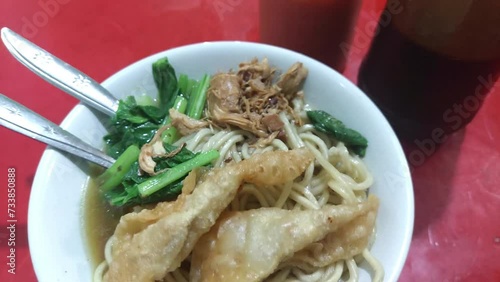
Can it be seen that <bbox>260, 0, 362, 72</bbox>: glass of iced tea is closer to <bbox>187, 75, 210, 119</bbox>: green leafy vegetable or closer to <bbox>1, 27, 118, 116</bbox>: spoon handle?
<bbox>187, 75, 210, 119</bbox>: green leafy vegetable

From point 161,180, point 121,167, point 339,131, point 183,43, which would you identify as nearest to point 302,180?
point 339,131

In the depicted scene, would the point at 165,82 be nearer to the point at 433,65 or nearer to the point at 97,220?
the point at 97,220

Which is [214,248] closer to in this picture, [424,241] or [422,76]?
[424,241]

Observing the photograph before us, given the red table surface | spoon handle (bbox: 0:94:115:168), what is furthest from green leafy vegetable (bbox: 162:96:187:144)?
the red table surface

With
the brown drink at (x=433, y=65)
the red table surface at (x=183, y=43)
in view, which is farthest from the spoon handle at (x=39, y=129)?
the brown drink at (x=433, y=65)

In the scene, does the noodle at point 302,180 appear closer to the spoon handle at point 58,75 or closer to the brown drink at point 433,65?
the spoon handle at point 58,75

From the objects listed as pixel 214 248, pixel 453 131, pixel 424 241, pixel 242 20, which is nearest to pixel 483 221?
pixel 424 241
